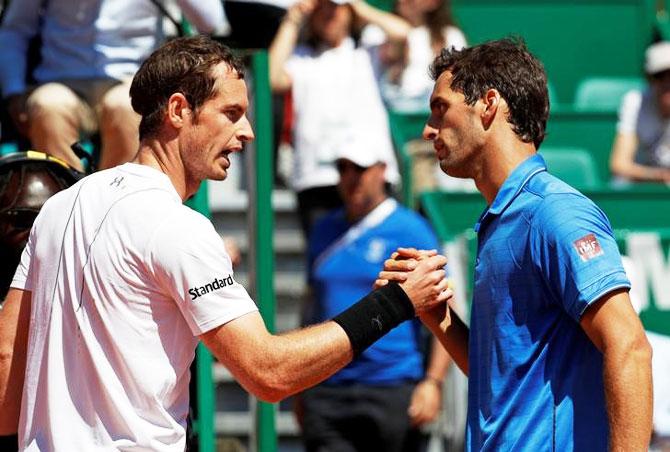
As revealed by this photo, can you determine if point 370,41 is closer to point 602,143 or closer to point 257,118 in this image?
point 602,143

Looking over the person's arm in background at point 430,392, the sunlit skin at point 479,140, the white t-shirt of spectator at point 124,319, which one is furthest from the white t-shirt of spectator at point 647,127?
the white t-shirt of spectator at point 124,319

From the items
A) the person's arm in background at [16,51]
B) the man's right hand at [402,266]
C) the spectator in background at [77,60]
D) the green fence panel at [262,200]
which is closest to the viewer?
the man's right hand at [402,266]

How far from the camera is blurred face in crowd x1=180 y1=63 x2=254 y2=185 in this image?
3.75 metres

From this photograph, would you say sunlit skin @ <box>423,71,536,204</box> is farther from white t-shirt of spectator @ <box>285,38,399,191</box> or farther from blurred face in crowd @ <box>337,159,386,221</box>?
white t-shirt of spectator @ <box>285,38,399,191</box>

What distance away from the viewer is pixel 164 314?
3570 millimetres

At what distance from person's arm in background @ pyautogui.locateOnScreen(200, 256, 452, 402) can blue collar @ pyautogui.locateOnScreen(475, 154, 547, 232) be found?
1.60 feet

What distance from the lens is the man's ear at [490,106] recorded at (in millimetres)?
3863

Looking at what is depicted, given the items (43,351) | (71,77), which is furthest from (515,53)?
Answer: (71,77)

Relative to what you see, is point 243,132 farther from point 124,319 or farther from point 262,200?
point 262,200

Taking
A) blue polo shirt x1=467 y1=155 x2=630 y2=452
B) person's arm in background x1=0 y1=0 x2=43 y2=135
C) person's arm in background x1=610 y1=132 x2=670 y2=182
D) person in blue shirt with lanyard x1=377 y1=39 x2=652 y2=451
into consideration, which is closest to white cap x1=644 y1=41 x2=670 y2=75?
person's arm in background x1=610 y1=132 x2=670 y2=182

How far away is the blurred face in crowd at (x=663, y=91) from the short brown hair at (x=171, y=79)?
5998 millimetres

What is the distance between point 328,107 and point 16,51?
2.77 m

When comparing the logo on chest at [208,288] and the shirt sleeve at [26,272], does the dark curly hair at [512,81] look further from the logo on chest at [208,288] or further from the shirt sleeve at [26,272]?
the shirt sleeve at [26,272]

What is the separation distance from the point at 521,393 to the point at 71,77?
2913mm
